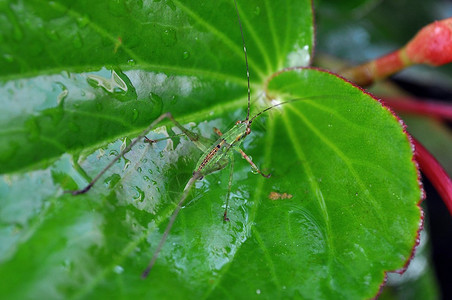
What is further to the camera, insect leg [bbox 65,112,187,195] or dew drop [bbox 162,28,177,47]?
dew drop [bbox 162,28,177,47]

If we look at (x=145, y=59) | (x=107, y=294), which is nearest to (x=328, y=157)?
(x=145, y=59)

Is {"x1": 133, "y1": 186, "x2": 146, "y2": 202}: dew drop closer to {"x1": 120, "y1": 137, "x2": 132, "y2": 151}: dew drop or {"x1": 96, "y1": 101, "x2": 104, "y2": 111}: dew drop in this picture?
{"x1": 120, "y1": 137, "x2": 132, "y2": 151}: dew drop

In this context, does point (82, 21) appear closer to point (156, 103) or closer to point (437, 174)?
point (156, 103)

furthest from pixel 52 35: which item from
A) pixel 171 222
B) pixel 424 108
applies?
pixel 424 108

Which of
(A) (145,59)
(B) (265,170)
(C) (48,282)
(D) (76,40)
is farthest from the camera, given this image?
(B) (265,170)

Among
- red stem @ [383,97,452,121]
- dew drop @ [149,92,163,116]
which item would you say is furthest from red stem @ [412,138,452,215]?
dew drop @ [149,92,163,116]

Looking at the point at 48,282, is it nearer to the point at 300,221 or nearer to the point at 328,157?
the point at 300,221
